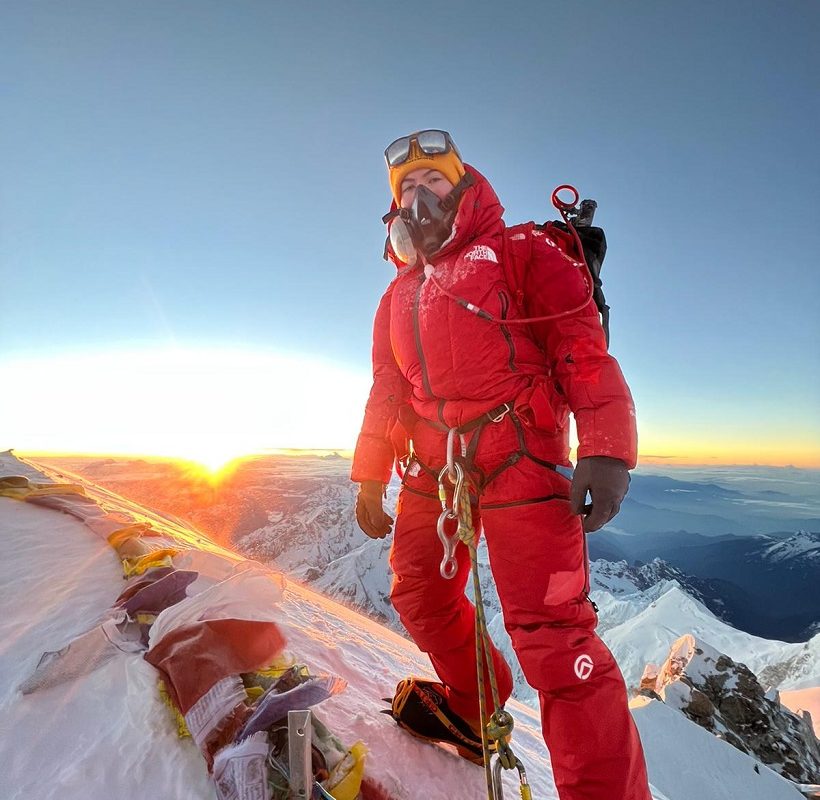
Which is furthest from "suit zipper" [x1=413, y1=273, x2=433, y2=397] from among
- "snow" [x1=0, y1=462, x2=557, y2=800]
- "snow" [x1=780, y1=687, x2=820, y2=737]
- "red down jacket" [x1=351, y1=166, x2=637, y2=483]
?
"snow" [x1=780, y1=687, x2=820, y2=737]

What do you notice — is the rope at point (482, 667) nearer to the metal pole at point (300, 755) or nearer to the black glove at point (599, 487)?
the black glove at point (599, 487)

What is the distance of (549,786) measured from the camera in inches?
91.2

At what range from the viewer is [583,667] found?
164cm

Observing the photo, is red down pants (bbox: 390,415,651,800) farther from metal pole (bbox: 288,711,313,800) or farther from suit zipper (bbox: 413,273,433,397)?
metal pole (bbox: 288,711,313,800)

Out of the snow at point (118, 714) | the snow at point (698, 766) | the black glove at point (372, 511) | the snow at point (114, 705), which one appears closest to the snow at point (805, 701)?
the snow at point (698, 766)

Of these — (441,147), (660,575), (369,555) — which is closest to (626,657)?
(369,555)

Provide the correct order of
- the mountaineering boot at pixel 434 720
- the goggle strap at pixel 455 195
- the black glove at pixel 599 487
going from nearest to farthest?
1. the black glove at pixel 599 487
2. the mountaineering boot at pixel 434 720
3. the goggle strap at pixel 455 195

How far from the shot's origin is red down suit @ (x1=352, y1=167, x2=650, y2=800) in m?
1.64

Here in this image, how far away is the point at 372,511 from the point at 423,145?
2101mm

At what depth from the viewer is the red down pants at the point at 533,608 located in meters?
1.59

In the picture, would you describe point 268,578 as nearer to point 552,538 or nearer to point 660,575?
point 552,538

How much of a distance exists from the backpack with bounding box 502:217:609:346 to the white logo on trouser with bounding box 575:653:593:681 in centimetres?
132

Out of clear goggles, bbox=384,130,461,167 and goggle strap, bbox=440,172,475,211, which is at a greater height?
clear goggles, bbox=384,130,461,167

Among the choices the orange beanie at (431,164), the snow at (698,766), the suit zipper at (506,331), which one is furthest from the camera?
the snow at (698,766)
